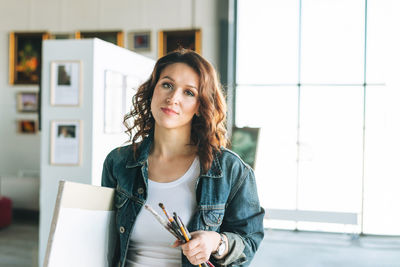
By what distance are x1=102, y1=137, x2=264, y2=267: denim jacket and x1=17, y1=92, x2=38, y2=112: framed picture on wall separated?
7582 mm

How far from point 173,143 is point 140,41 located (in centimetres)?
671

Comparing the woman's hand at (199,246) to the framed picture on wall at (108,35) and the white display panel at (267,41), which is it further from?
the framed picture on wall at (108,35)

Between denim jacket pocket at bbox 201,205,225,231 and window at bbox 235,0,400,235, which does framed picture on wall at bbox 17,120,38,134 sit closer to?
window at bbox 235,0,400,235

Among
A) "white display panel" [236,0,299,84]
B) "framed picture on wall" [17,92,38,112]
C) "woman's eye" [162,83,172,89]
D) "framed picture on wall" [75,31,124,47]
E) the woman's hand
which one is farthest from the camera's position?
"framed picture on wall" [17,92,38,112]

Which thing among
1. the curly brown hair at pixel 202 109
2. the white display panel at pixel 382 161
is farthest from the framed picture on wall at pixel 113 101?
the white display panel at pixel 382 161

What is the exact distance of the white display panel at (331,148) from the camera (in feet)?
24.6

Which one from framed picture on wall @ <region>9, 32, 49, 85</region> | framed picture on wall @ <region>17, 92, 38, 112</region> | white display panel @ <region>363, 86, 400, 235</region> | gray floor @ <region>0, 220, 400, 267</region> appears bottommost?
gray floor @ <region>0, 220, 400, 267</region>

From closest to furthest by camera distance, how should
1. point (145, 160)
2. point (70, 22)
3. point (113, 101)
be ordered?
point (145, 160) < point (113, 101) < point (70, 22)

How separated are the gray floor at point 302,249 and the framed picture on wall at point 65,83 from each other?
2019 mm

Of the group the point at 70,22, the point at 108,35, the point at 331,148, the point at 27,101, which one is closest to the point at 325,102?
the point at 331,148

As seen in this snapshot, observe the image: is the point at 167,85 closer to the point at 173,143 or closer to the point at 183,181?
the point at 173,143

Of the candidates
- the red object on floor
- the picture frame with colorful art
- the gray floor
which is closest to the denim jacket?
the gray floor

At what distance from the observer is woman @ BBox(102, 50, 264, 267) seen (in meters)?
1.45

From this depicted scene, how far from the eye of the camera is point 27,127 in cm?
860
